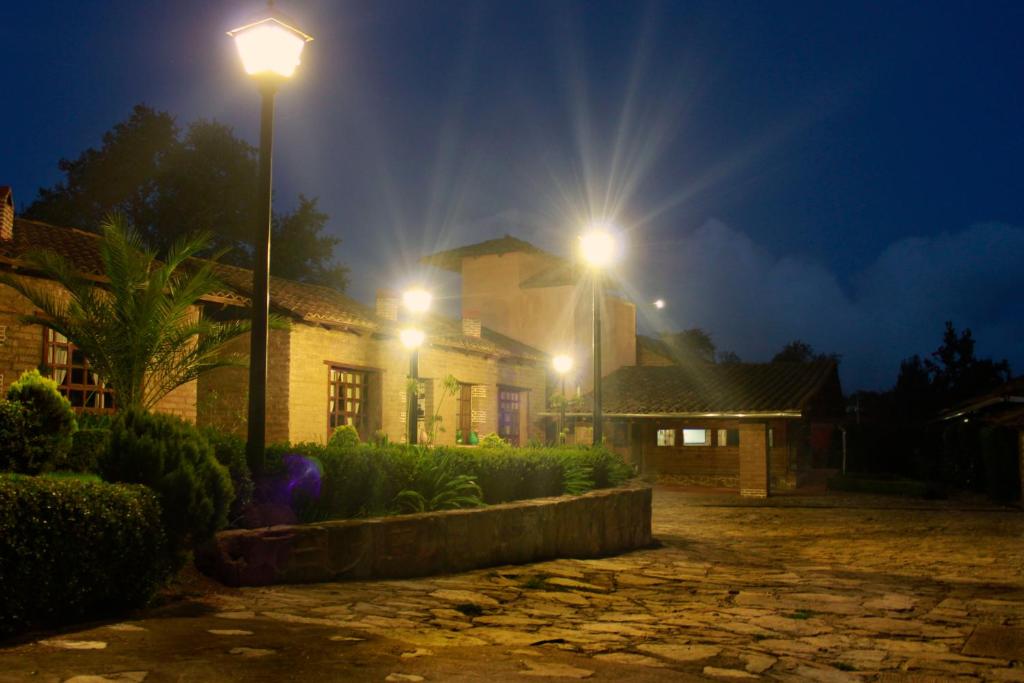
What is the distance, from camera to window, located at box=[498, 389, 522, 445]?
82.7 ft

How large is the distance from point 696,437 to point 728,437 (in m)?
1.06

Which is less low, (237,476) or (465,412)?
(465,412)

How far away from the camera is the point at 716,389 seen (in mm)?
30297

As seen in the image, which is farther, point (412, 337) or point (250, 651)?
point (412, 337)

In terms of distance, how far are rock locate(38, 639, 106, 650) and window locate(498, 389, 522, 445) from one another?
20015 mm

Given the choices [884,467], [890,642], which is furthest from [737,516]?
[884,467]

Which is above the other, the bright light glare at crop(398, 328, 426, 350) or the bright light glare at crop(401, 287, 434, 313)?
the bright light glare at crop(401, 287, 434, 313)

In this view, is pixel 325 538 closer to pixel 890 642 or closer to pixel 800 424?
pixel 890 642

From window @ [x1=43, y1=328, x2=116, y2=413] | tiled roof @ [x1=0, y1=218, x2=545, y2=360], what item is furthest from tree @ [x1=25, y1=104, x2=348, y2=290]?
window @ [x1=43, y1=328, x2=116, y2=413]

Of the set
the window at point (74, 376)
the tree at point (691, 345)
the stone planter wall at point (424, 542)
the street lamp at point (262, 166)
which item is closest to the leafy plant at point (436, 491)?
the stone planter wall at point (424, 542)

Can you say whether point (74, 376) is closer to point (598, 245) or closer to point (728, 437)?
point (598, 245)

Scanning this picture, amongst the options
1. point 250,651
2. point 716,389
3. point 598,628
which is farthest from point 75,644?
point 716,389

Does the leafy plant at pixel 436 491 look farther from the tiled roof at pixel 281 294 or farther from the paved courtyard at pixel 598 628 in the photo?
the tiled roof at pixel 281 294

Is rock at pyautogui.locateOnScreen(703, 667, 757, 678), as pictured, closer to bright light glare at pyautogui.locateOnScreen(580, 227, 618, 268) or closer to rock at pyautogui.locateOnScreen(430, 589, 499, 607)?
rock at pyautogui.locateOnScreen(430, 589, 499, 607)
